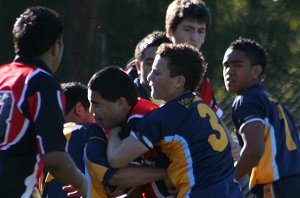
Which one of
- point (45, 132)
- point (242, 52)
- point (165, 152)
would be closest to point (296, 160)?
point (242, 52)

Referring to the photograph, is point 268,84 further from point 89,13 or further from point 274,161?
point 274,161

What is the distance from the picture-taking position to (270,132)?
21.7 feet

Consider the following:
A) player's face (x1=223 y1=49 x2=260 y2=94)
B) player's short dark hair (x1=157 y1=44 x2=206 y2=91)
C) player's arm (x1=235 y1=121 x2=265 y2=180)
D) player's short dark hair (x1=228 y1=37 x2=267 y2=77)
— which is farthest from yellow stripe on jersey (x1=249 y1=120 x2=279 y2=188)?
player's short dark hair (x1=157 y1=44 x2=206 y2=91)

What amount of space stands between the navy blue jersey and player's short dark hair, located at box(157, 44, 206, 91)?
0.59m

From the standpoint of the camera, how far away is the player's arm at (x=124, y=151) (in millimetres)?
5293

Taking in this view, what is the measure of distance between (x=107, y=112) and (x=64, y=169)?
37 centimetres

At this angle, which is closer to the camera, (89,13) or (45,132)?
(45,132)

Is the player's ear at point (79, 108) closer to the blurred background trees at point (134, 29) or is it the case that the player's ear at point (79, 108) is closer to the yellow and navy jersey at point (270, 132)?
the yellow and navy jersey at point (270, 132)

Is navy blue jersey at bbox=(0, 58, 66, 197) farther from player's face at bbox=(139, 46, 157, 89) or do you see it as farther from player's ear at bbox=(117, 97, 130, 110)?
player's face at bbox=(139, 46, 157, 89)

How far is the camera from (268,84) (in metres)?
10.4

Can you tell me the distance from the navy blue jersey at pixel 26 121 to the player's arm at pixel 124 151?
25 cm

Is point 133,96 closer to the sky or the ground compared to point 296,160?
closer to the sky

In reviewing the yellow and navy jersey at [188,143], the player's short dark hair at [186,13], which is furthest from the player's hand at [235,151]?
the yellow and navy jersey at [188,143]

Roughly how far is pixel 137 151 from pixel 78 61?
4.75 metres
